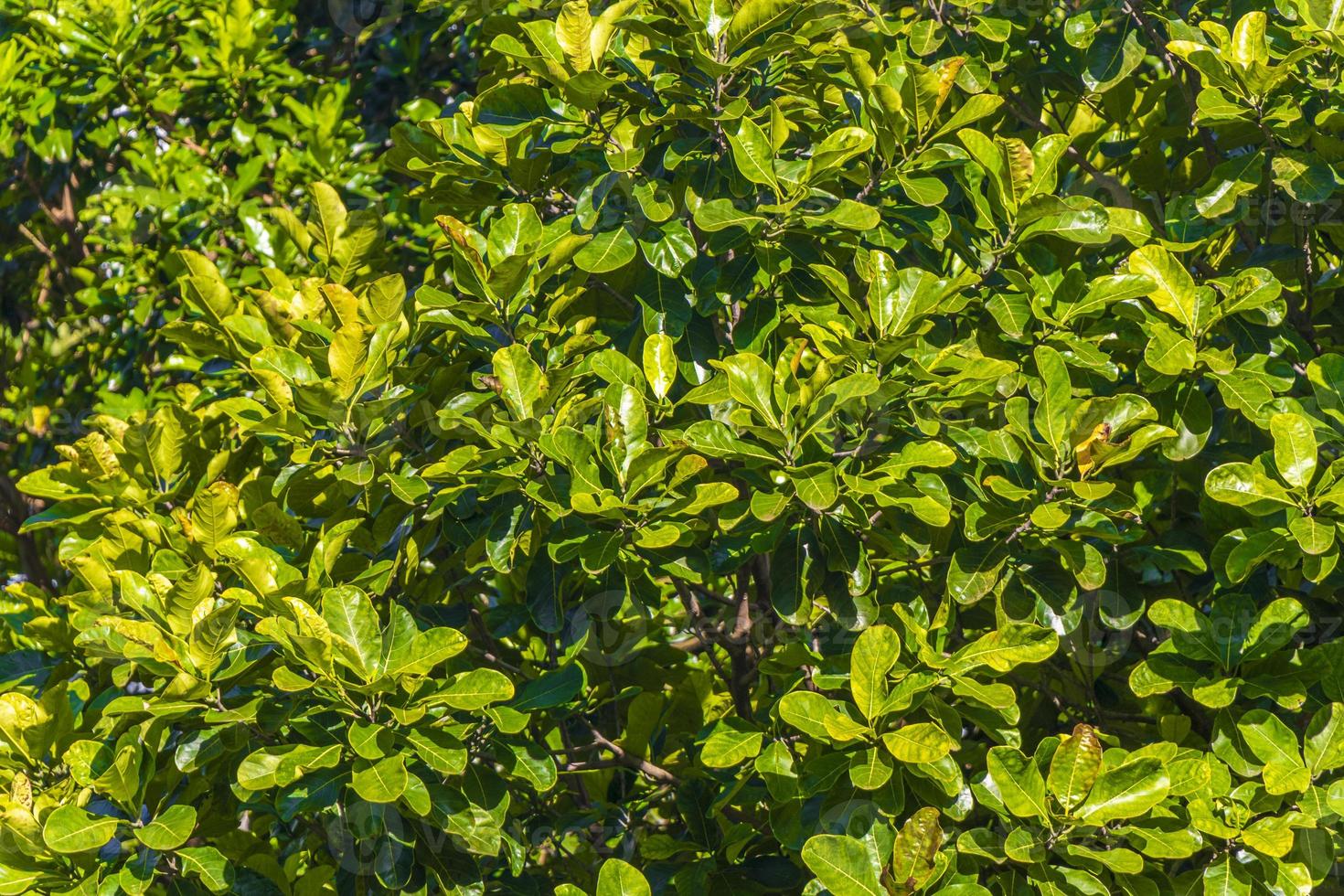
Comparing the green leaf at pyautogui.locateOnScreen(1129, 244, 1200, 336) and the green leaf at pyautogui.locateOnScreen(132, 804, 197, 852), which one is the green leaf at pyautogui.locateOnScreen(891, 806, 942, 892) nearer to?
the green leaf at pyautogui.locateOnScreen(1129, 244, 1200, 336)

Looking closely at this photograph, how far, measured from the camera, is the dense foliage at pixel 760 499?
8.45ft

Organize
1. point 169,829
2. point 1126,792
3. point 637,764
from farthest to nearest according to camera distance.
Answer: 1. point 637,764
2. point 169,829
3. point 1126,792

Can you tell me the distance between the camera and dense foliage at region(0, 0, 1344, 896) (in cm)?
257

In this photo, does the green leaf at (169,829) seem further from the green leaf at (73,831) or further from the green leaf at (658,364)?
the green leaf at (658,364)

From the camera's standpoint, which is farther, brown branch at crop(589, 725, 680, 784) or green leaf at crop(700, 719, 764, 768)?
brown branch at crop(589, 725, 680, 784)

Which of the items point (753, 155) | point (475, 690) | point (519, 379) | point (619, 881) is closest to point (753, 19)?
point (753, 155)

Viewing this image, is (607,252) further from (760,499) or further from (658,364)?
(760,499)

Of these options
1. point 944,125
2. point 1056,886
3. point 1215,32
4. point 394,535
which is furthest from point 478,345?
point 1215,32

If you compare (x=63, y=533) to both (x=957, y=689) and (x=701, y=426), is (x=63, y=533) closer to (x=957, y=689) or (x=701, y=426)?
(x=701, y=426)

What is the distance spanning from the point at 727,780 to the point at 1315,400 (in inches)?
62.2

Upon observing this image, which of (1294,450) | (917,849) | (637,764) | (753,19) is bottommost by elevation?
(637,764)

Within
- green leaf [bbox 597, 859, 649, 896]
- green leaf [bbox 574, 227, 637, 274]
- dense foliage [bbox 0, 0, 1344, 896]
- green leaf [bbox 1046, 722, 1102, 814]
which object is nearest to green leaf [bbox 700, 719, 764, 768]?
dense foliage [bbox 0, 0, 1344, 896]

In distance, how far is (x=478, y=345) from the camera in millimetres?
2918

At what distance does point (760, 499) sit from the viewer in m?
2.57
